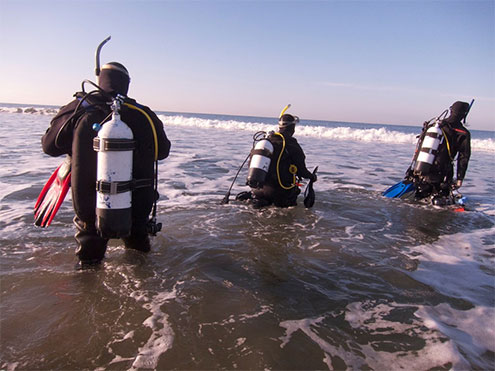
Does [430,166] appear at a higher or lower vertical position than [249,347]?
higher

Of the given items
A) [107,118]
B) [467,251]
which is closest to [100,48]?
[107,118]

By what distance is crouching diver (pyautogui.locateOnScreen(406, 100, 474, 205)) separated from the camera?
6.72 metres

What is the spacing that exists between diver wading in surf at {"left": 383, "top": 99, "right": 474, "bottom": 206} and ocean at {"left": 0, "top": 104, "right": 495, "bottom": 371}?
114cm

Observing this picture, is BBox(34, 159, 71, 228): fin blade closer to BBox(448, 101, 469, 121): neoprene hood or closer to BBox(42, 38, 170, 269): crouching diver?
BBox(42, 38, 170, 269): crouching diver

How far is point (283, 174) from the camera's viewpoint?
5.82 metres

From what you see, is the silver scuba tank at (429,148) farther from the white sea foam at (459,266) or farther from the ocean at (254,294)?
Answer: the white sea foam at (459,266)

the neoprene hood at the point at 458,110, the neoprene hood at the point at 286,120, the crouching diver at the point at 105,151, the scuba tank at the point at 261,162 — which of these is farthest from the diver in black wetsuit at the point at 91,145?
the neoprene hood at the point at 458,110

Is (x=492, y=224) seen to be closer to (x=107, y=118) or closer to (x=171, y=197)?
(x=171, y=197)

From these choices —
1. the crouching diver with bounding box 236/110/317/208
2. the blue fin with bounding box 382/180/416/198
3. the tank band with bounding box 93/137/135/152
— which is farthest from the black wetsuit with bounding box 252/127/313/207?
the tank band with bounding box 93/137/135/152

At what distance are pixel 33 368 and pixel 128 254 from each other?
1.76 meters

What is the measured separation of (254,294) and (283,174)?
301cm

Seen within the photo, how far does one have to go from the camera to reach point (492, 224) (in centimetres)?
597

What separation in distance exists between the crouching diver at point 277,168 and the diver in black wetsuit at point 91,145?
2285 mm

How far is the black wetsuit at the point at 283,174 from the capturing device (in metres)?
5.70
